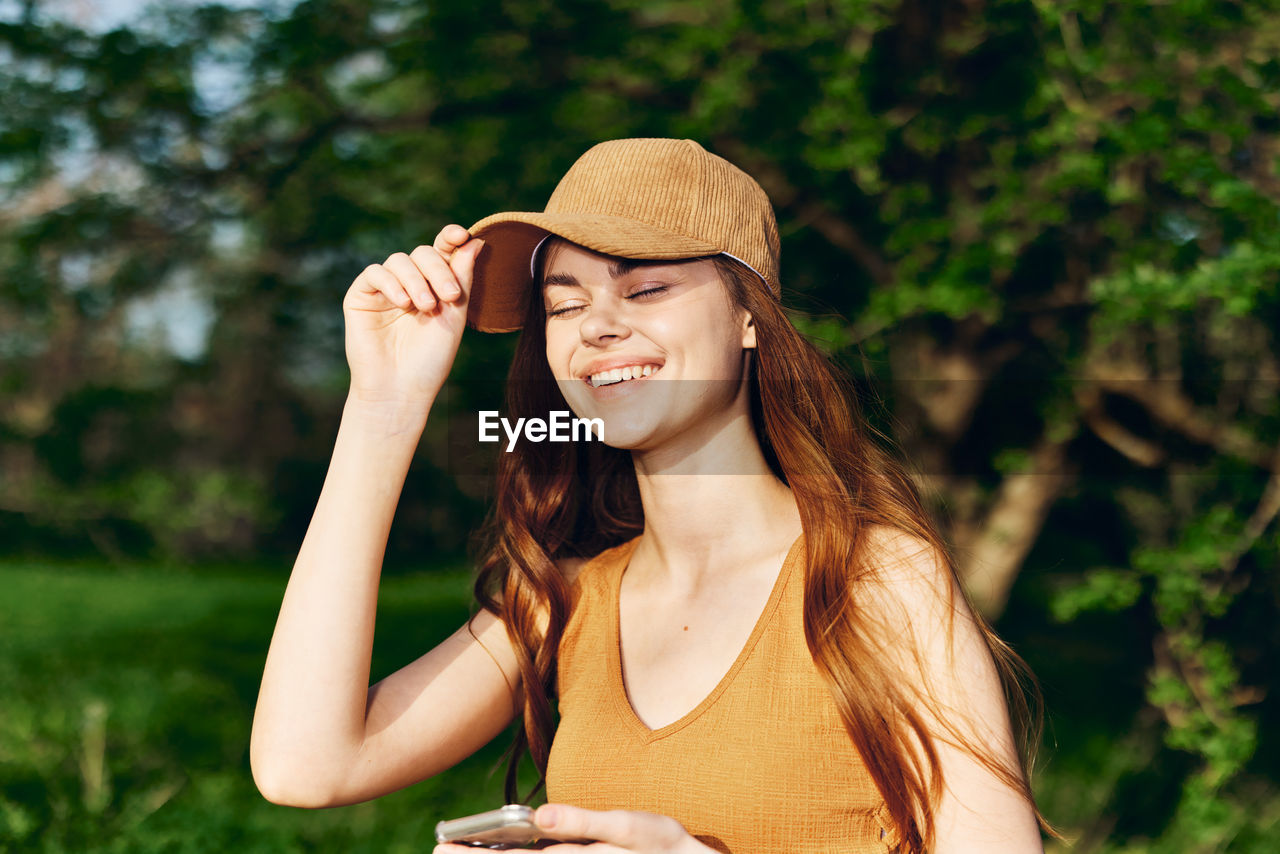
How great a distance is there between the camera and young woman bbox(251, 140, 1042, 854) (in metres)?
1.70

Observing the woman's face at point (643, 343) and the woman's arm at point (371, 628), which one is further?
the woman's face at point (643, 343)

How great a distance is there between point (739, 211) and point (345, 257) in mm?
6563

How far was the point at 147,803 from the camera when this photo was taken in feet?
13.8

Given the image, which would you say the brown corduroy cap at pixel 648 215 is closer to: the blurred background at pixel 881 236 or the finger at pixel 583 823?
the finger at pixel 583 823

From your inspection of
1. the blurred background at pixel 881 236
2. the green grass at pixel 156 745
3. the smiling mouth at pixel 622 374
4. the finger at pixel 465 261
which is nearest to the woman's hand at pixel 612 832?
the smiling mouth at pixel 622 374

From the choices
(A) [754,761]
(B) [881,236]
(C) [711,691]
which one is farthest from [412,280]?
(B) [881,236]

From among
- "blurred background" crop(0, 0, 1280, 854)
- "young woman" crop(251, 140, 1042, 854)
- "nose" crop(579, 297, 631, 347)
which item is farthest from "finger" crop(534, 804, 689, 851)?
"blurred background" crop(0, 0, 1280, 854)

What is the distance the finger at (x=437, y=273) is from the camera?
1.94 m

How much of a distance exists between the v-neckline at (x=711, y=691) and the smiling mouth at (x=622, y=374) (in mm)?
393

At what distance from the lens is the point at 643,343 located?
6.28 feet

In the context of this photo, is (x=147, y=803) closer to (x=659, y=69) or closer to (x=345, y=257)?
(x=659, y=69)

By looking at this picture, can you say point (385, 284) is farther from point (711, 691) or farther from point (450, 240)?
point (711, 691)

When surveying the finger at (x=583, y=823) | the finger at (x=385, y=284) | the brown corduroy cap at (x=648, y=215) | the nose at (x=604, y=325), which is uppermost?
the brown corduroy cap at (x=648, y=215)

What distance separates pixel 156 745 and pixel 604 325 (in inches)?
173
